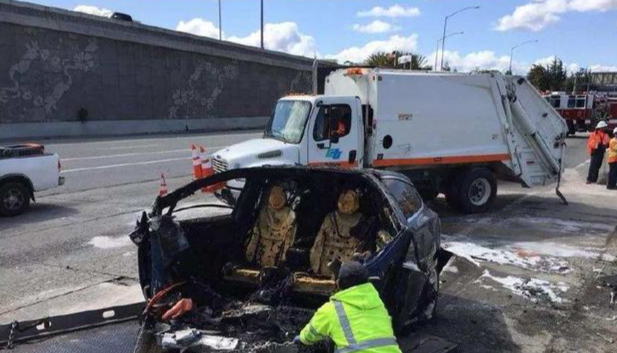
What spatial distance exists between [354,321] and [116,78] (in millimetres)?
35468

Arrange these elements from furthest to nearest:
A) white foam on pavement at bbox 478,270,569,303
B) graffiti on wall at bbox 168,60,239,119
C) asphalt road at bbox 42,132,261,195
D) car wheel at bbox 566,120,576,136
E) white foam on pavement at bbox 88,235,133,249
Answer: graffiti on wall at bbox 168,60,239,119 → car wheel at bbox 566,120,576,136 → asphalt road at bbox 42,132,261,195 → white foam on pavement at bbox 88,235,133,249 → white foam on pavement at bbox 478,270,569,303

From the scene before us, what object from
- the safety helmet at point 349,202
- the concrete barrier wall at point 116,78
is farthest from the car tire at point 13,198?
the concrete barrier wall at point 116,78

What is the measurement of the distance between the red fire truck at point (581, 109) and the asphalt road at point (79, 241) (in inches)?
861

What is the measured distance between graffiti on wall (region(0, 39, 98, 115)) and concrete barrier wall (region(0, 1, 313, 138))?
0.05 metres

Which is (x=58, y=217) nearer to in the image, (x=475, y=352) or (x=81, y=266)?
(x=81, y=266)

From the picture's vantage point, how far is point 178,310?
15.3ft

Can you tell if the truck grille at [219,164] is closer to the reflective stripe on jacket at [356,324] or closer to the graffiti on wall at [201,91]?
the reflective stripe on jacket at [356,324]

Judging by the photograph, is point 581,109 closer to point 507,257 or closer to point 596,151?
point 596,151

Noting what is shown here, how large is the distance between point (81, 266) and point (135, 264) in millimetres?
662

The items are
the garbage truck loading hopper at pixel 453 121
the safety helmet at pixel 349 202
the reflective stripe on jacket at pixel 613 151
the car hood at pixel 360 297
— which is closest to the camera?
the car hood at pixel 360 297

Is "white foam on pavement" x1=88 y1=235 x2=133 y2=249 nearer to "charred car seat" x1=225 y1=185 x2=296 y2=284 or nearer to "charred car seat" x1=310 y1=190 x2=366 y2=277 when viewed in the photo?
"charred car seat" x1=225 y1=185 x2=296 y2=284

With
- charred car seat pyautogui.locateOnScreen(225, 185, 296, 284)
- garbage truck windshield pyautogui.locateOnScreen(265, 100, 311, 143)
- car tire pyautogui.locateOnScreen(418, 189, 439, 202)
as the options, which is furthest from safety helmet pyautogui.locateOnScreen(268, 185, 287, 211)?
car tire pyautogui.locateOnScreen(418, 189, 439, 202)

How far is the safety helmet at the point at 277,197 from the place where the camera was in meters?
6.06

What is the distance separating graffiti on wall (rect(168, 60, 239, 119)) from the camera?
40.9 meters
